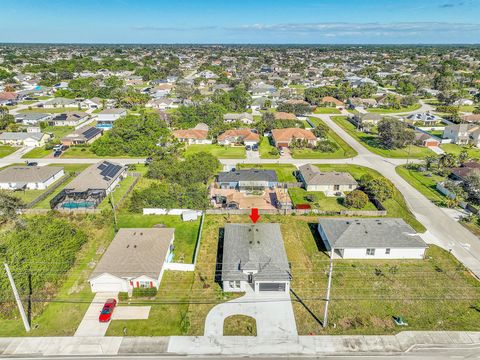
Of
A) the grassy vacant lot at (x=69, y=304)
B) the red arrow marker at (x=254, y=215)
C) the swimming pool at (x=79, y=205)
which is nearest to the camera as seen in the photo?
the grassy vacant lot at (x=69, y=304)

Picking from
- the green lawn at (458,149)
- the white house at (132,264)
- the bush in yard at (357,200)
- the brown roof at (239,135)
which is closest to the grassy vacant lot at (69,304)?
the white house at (132,264)

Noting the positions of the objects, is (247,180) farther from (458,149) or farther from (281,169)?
(458,149)

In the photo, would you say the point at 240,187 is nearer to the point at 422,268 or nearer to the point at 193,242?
the point at 193,242

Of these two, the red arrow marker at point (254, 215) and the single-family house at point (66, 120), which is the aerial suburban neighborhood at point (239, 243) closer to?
the red arrow marker at point (254, 215)

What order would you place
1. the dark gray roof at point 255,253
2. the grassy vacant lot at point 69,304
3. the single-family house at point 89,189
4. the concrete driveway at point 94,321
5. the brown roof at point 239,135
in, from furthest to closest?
the brown roof at point 239,135 < the single-family house at point 89,189 < the dark gray roof at point 255,253 < the grassy vacant lot at point 69,304 < the concrete driveway at point 94,321

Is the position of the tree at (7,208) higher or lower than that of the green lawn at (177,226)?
higher

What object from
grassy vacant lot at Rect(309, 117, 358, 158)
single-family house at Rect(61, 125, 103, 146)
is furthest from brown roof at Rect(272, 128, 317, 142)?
single-family house at Rect(61, 125, 103, 146)

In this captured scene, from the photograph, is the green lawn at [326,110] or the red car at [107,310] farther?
the green lawn at [326,110]

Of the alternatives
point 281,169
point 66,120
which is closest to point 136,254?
point 281,169
